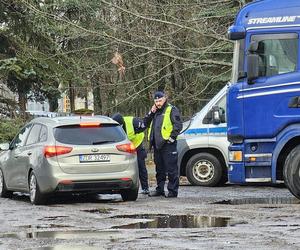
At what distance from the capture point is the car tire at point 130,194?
1234 cm

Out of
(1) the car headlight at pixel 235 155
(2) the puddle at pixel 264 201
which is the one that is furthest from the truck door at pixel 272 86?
(2) the puddle at pixel 264 201

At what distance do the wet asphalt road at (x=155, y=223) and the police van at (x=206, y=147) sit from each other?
2.19 m

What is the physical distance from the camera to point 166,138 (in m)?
12.8

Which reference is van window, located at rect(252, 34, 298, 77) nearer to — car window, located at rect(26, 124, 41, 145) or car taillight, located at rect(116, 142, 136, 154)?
car taillight, located at rect(116, 142, 136, 154)

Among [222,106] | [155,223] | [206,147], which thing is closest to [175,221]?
[155,223]

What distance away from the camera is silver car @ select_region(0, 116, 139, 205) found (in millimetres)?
11734

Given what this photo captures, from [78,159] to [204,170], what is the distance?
4.52 metres

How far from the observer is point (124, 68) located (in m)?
27.2

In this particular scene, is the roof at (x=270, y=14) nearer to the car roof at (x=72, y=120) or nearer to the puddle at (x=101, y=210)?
the car roof at (x=72, y=120)

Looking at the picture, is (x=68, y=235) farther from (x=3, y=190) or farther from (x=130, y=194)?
(x=3, y=190)

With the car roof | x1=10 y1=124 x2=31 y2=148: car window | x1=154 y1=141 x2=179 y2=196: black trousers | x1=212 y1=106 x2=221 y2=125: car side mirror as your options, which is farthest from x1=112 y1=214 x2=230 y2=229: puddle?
x1=212 y1=106 x2=221 y2=125: car side mirror

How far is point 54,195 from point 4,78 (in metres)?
14.5

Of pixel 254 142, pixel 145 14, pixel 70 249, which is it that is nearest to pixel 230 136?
pixel 254 142

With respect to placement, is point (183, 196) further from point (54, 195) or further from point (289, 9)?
point (289, 9)
